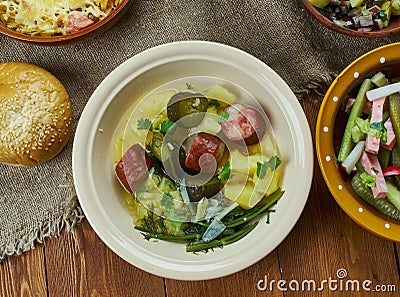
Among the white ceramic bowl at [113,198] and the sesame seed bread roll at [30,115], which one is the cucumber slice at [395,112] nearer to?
the white ceramic bowl at [113,198]

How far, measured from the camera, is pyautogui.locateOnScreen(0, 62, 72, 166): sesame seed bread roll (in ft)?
5.13

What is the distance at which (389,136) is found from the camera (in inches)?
58.4

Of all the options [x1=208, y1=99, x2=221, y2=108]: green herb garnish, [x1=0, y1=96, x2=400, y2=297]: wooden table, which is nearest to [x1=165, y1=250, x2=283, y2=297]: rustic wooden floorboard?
[x1=0, y1=96, x2=400, y2=297]: wooden table

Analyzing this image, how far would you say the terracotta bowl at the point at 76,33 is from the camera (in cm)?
154

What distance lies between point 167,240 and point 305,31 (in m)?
0.61

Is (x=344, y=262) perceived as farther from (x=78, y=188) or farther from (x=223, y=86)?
(x=78, y=188)

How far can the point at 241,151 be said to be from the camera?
59.5 inches

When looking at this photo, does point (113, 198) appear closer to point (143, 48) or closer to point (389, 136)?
point (143, 48)

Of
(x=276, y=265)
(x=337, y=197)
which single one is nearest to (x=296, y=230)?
(x=276, y=265)

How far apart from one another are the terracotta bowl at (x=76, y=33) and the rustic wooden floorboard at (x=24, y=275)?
0.51m

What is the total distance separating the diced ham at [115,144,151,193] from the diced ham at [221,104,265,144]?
0.19 metres

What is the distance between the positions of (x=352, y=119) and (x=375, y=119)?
0.05m

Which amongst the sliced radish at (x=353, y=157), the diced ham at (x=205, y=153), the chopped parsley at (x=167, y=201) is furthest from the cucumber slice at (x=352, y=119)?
the chopped parsley at (x=167, y=201)

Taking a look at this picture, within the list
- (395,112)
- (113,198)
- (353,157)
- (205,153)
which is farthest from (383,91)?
(113,198)
